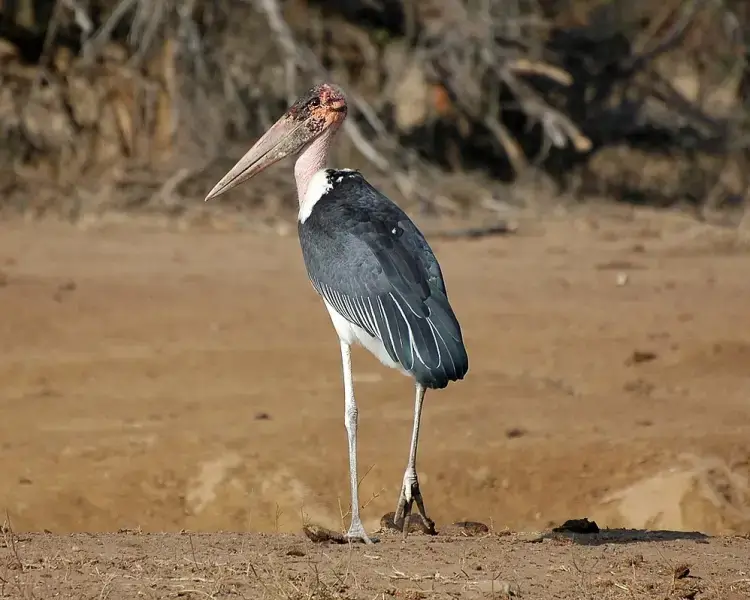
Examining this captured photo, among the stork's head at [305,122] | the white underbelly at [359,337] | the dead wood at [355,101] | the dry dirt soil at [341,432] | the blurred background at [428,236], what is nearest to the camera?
the dry dirt soil at [341,432]

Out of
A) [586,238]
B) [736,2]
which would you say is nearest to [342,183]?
[586,238]

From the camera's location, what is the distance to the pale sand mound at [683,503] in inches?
262

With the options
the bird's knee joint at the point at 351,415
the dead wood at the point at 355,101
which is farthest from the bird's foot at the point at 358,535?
the dead wood at the point at 355,101

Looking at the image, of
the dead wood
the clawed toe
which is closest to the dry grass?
the clawed toe

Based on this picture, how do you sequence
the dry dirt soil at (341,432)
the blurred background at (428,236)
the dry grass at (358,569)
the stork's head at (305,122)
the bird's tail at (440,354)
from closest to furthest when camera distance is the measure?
the dry grass at (358,569)
the dry dirt soil at (341,432)
the bird's tail at (440,354)
the stork's head at (305,122)
the blurred background at (428,236)

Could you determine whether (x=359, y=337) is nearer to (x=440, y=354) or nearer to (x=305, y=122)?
(x=440, y=354)

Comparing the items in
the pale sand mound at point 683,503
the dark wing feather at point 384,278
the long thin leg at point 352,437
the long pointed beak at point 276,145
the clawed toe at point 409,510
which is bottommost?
the pale sand mound at point 683,503

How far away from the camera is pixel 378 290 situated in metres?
5.40

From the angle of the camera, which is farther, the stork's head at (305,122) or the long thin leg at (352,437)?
the stork's head at (305,122)

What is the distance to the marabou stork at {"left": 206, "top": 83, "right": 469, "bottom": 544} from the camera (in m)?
5.16

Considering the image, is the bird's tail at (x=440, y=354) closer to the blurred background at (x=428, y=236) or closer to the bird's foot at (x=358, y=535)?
the bird's foot at (x=358, y=535)

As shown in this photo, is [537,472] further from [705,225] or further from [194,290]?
[705,225]

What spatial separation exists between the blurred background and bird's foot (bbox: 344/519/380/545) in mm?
1502

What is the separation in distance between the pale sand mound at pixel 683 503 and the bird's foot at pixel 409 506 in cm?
147
